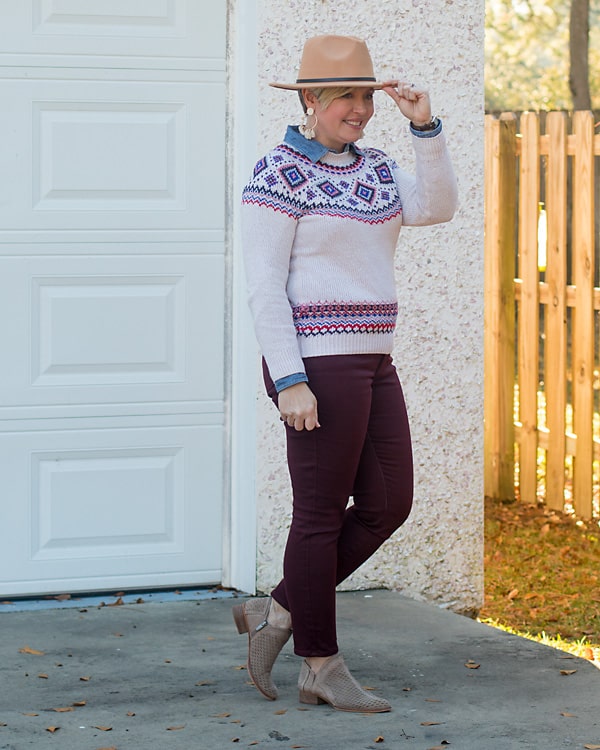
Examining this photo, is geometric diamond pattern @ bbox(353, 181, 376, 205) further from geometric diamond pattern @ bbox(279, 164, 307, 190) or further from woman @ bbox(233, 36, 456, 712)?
geometric diamond pattern @ bbox(279, 164, 307, 190)

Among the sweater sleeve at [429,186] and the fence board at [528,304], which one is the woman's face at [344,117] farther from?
the fence board at [528,304]

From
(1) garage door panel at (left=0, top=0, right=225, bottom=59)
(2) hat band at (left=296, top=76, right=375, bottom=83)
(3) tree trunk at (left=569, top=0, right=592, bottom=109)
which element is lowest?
(2) hat band at (left=296, top=76, right=375, bottom=83)

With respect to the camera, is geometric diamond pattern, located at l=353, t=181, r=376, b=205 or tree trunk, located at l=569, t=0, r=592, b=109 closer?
geometric diamond pattern, located at l=353, t=181, r=376, b=205

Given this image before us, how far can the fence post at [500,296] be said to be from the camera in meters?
7.56

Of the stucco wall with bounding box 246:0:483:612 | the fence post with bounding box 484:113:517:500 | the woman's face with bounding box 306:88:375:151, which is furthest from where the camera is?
the fence post with bounding box 484:113:517:500

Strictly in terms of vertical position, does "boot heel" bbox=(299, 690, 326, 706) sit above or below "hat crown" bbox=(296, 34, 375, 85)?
Answer: below

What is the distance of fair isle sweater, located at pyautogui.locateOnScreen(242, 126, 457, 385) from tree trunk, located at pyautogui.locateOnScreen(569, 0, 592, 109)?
37.2 ft

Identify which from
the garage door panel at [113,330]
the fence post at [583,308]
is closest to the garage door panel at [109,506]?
the garage door panel at [113,330]

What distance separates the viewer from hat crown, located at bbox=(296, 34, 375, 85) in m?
3.58

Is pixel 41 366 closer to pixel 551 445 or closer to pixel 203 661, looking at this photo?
pixel 203 661

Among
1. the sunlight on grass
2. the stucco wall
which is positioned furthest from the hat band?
the sunlight on grass

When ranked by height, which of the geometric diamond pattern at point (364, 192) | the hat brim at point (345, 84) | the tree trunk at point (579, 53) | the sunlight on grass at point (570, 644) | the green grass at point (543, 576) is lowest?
the sunlight on grass at point (570, 644)

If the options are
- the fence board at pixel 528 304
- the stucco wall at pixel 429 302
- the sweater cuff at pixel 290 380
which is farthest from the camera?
the fence board at pixel 528 304

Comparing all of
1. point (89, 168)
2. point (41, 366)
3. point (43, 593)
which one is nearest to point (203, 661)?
point (43, 593)
